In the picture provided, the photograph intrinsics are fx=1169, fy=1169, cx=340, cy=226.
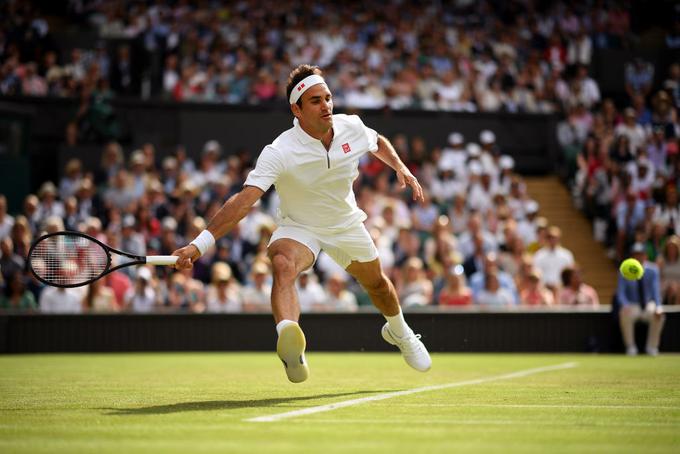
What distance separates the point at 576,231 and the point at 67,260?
1413 centimetres

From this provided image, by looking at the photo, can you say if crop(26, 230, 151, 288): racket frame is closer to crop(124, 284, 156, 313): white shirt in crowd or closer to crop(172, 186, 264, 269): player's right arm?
crop(172, 186, 264, 269): player's right arm

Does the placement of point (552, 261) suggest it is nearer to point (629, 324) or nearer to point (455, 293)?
point (455, 293)

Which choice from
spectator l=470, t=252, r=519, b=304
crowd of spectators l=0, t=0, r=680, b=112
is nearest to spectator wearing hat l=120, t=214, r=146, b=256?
crowd of spectators l=0, t=0, r=680, b=112

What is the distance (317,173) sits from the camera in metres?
8.09

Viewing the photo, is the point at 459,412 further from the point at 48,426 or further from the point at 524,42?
the point at 524,42

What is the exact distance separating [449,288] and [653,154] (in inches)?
259

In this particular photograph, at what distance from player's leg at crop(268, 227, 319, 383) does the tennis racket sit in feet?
3.33

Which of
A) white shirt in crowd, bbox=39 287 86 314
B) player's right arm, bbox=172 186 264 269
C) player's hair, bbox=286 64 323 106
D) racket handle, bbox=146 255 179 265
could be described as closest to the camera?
racket handle, bbox=146 255 179 265

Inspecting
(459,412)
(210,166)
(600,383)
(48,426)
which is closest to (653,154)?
(210,166)

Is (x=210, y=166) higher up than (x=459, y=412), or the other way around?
(x=210, y=166)

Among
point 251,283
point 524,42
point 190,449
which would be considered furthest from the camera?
point 524,42

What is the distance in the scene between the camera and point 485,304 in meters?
16.1

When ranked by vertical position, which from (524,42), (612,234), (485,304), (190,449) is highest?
(524,42)

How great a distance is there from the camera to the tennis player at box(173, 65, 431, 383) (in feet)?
25.1
